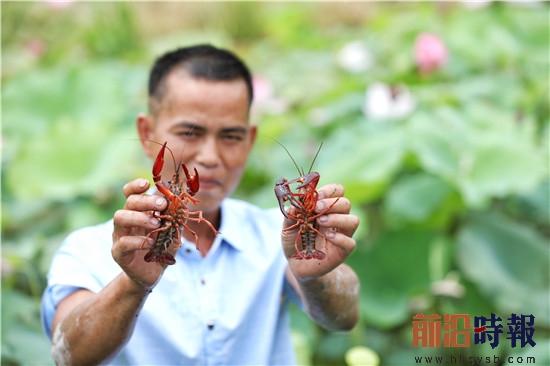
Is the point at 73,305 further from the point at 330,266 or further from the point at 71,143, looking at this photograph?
the point at 71,143

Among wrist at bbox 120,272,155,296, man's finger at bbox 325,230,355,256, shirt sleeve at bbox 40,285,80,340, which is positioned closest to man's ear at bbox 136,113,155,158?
shirt sleeve at bbox 40,285,80,340

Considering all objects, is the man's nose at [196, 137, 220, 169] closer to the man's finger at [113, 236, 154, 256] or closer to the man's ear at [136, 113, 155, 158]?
the man's ear at [136, 113, 155, 158]

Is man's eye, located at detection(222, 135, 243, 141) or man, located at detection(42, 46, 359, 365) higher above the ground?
man's eye, located at detection(222, 135, 243, 141)

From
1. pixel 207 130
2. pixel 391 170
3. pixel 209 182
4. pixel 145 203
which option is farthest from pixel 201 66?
pixel 391 170

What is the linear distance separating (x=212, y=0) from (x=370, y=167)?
6.72 m

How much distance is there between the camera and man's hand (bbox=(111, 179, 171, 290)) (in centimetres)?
141

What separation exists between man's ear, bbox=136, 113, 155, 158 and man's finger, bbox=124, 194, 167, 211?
1.81 ft

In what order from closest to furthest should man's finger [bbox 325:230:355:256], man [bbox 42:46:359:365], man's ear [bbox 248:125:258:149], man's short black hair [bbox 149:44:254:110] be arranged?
man's finger [bbox 325:230:355:256] < man [bbox 42:46:359:365] < man's short black hair [bbox 149:44:254:110] < man's ear [bbox 248:125:258:149]

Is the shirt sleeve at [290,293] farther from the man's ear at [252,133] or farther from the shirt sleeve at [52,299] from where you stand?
the shirt sleeve at [52,299]

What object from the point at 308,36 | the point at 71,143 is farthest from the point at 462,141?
the point at 308,36

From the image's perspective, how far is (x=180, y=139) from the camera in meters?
1.83

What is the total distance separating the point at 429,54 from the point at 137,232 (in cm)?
310

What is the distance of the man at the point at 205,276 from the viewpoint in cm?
162

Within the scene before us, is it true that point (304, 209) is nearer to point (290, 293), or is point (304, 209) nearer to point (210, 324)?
point (210, 324)
